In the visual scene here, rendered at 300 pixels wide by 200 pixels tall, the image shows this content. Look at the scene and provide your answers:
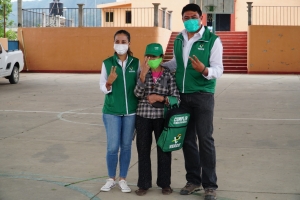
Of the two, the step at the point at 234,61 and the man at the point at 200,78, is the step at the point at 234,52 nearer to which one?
the step at the point at 234,61

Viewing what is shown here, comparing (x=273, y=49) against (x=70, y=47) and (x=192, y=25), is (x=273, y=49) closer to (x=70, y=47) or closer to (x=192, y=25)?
(x=70, y=47)

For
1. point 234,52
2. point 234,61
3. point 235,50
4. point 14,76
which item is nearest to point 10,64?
point 14,76

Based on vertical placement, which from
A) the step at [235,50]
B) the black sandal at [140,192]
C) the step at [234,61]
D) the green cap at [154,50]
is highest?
the step at [235,50]

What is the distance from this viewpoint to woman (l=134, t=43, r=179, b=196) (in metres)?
5.56

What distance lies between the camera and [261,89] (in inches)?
720

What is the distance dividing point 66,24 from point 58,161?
2400cm

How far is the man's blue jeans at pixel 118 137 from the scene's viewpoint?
5.79 m

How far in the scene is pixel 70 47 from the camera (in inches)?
1126

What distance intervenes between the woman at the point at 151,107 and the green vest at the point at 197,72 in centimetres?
10

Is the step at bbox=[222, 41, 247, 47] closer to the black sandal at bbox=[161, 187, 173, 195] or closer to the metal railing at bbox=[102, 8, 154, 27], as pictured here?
the metal railing at bbox=[102, 8, 154, 27]

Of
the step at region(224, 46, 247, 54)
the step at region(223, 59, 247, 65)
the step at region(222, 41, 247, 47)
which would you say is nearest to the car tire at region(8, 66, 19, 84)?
the step at region(223, 59, 247, 65)

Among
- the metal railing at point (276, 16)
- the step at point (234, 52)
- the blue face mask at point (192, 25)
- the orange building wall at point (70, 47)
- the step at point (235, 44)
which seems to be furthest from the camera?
the metal railing at point (276, 16)

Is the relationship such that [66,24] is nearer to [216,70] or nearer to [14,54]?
[14,54]

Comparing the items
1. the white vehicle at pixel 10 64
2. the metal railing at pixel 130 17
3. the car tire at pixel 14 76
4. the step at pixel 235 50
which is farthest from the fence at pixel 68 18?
the car tire at pixel 14 76
